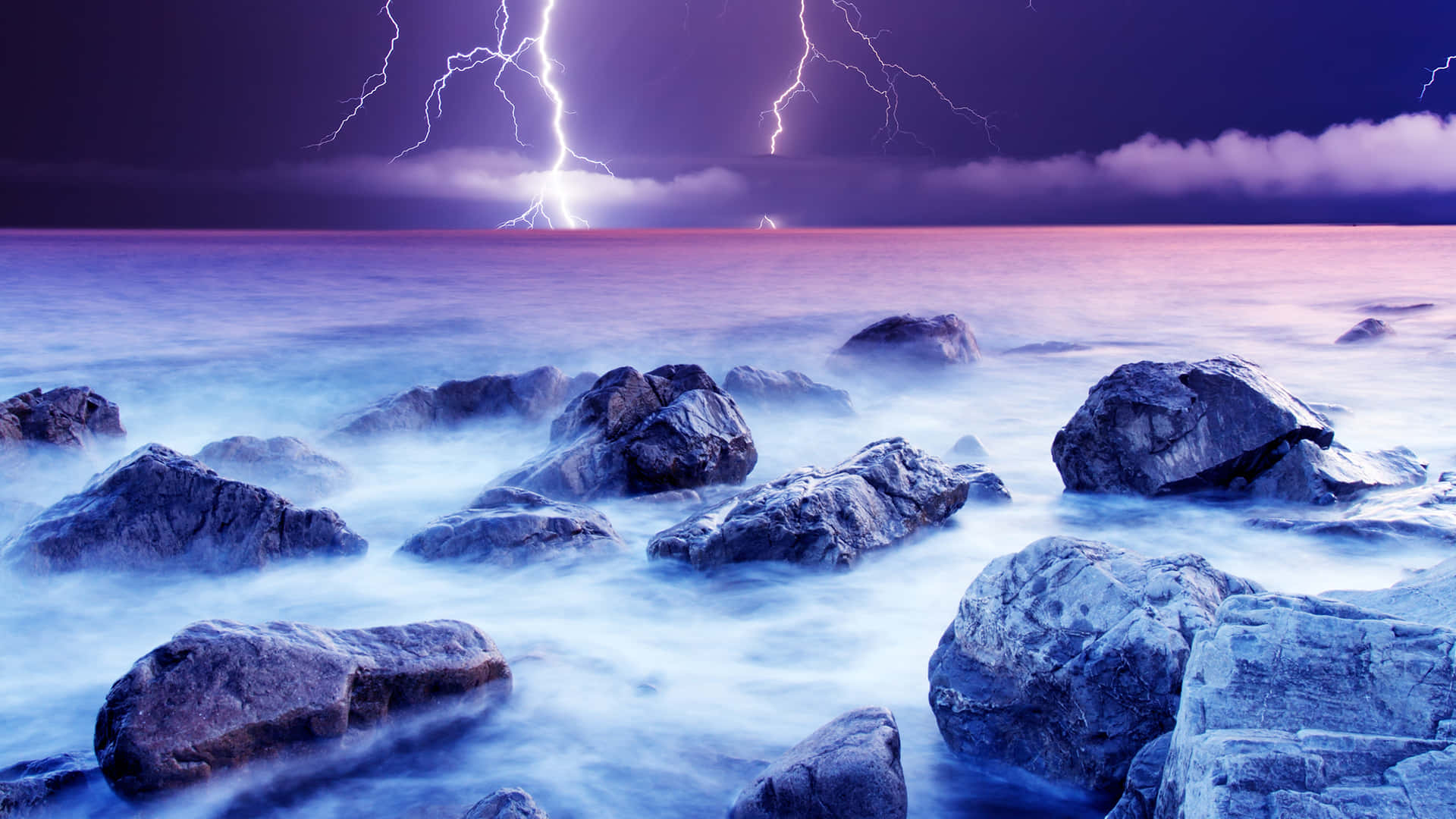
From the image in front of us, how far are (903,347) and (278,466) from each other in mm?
7535

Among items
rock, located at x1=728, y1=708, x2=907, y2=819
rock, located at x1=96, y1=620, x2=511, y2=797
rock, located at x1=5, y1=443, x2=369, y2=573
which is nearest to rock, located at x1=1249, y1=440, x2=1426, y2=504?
rock, located at x1=728, y1=708, x2=907, y2=819

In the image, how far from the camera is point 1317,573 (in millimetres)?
4824

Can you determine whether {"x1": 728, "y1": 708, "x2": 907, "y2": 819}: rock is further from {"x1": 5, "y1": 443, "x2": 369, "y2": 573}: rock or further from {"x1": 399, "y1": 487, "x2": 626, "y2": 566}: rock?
{"x1": 5, "y1": 443, "x2": 369, "y2": 573}: rock

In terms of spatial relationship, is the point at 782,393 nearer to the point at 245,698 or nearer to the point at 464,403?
the point at 464,403

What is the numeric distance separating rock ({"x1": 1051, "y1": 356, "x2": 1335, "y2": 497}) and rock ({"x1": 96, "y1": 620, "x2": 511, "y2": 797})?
4335 mm

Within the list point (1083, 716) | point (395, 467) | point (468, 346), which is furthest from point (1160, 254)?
point (1083, 716)

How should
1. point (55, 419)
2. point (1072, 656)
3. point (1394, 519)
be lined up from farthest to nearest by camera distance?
point (55, 419)
point (1394, 519)
point (1072, 656)

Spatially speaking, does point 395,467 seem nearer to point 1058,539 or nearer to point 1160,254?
point 1058,539

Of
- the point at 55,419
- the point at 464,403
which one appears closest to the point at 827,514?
the point at 464,403

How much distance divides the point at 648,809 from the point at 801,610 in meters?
1.59

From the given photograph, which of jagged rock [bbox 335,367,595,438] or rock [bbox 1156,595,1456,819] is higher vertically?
rock [bbox 1156,595,1456,819]

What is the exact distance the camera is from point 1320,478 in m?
5.75

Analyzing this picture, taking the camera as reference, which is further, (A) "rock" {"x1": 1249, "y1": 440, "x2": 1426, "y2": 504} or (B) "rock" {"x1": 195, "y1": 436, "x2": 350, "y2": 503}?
(B) "rock" {"x1": 195, "y1": 436, "x2": 350, "y2": 503}

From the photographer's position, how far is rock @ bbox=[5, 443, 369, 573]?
4812 millimetres
